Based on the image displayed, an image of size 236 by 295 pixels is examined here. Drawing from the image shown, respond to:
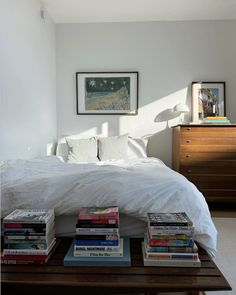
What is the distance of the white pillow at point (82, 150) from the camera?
344 cm

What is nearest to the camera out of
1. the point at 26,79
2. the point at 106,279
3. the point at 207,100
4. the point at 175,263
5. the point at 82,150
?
the point at 106,279

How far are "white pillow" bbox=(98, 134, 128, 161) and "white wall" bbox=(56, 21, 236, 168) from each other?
16.5 inches

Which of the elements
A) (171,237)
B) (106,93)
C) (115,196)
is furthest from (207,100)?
(171,237)

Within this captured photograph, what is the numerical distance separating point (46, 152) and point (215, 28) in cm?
298

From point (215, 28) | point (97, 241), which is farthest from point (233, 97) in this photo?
point (97, 241)

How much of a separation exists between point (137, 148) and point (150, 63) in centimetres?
128

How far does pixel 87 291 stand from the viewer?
118 centimetres

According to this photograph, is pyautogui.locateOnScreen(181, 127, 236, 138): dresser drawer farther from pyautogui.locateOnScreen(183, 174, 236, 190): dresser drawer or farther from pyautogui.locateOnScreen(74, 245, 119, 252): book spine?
pyautogui.locateOnScreen(74, 245, 119, 252): book spine

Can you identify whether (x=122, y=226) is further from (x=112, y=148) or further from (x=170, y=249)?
(x=112, y=148)

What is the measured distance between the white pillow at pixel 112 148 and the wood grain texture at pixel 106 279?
219cm

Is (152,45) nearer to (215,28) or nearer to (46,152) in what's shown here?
(215,28)

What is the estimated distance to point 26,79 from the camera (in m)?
2.87

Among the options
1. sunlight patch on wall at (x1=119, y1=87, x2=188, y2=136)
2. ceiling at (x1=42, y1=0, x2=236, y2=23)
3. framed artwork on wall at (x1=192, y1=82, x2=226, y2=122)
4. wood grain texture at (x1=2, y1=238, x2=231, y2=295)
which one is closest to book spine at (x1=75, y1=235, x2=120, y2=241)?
wood grain texture at (x1=2, y1=238, x2=231, y2=295)

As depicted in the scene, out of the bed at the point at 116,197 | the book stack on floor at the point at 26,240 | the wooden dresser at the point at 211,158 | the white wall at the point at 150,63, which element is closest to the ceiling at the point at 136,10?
the white wall at the point at 150,63
